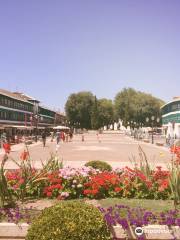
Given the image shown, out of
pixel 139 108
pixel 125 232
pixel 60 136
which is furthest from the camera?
pixel 139 108

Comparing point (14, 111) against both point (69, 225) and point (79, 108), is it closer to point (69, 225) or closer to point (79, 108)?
point (79, 108)

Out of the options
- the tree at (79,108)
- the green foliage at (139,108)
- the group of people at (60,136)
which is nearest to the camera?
the group of people at (60,136)

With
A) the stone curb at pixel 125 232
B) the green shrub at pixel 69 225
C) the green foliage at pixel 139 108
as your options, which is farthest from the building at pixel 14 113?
the green shrub at pixel 69 225

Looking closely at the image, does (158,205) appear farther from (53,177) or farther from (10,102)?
(10,102)

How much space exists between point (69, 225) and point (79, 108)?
11864 cm

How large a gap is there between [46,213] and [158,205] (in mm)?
4059

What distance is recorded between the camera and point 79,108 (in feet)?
408

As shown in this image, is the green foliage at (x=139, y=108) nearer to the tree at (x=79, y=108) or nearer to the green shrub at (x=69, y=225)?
the tree at (x=79, y=108)

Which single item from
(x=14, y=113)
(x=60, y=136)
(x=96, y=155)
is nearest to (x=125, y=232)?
(x=96, y=155)

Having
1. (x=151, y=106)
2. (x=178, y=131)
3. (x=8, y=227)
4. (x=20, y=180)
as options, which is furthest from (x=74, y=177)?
(x=151, y=106)

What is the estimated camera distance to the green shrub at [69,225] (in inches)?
228

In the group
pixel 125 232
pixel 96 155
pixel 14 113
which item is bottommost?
pixel 125 232

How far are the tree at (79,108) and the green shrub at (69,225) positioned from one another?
118 meters

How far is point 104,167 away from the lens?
→ 1424 centimetres
